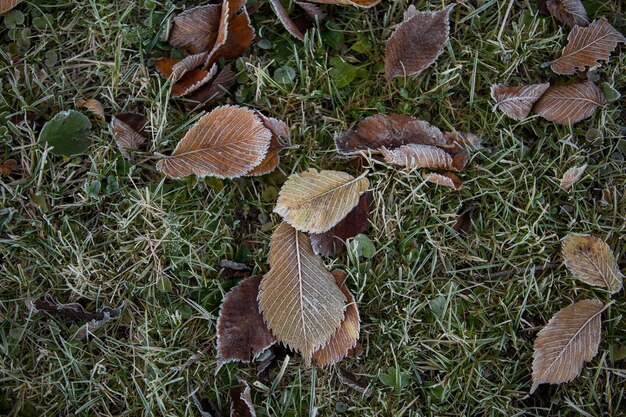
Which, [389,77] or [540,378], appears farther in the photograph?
[389,77]

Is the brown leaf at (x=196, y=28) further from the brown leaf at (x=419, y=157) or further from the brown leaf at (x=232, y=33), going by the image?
the brown leaf at (x=419, y=157)

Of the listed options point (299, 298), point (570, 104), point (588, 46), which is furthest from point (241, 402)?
point (588, 46)

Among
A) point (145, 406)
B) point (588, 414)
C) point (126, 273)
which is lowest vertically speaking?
point (588, 414)

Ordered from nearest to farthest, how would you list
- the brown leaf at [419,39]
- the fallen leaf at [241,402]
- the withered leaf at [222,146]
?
the fallen leaf at [241,402]
the withered leaf at [222,146]
the brown leaf at [419,39]

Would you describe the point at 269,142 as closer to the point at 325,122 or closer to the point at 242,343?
the point at 325,122

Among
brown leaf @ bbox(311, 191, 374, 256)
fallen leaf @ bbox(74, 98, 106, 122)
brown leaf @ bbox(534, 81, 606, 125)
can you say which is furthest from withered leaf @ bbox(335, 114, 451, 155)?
fallen leaf @ bbox(74, 98, 106, 122)

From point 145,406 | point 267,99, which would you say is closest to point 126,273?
point 145,406

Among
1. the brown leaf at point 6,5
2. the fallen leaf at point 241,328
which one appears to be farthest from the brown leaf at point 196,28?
the fallen leaf at point 241,328
